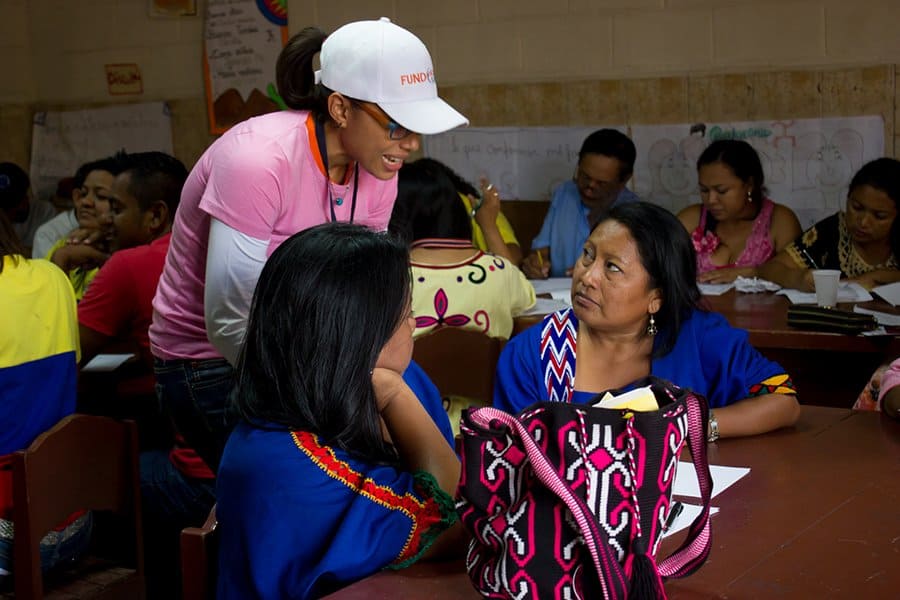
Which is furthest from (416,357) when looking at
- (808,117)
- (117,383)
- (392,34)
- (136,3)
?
(136,3)

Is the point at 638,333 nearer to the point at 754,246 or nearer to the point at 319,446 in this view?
the point at 319,446

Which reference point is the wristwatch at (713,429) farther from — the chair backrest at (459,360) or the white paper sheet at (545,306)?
the white paper sheet at (545,306)

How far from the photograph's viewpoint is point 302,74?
2146 millimetres

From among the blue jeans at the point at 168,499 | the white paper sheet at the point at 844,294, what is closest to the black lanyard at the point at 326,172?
the blue jeans at the point at 168,499

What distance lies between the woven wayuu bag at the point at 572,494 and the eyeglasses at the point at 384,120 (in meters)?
0.92

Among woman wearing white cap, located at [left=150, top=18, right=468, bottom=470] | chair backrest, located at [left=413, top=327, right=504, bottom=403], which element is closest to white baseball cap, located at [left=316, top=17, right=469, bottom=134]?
woman wearing white cap, located at [left=150, top=18, right=468, bottom=470]

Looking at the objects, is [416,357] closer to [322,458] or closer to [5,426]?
[5,426]

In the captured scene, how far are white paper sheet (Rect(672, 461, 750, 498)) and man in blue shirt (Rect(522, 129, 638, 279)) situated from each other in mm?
2614

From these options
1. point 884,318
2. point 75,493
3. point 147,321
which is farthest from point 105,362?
point 884,318

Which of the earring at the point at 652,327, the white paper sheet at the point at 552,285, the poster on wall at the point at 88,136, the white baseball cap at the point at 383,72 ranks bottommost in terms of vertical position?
the white paper sheet at the point at 552,285

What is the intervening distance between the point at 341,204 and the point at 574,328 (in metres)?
0.56

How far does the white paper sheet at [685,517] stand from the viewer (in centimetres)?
156

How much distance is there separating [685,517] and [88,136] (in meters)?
5.44

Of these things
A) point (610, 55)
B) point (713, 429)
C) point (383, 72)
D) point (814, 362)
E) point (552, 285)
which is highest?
point (610, 55)
